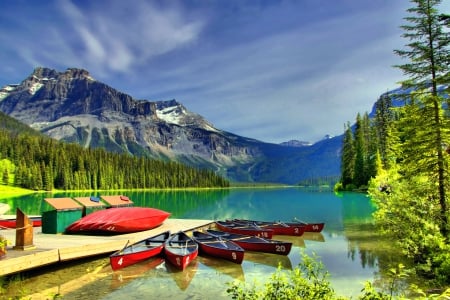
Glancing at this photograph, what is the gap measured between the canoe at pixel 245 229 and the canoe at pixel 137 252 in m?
8.50

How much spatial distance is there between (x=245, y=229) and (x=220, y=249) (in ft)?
32.3

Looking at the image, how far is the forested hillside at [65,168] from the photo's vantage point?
125188mm

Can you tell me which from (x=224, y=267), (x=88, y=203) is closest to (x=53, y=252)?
(x=224, y=267)

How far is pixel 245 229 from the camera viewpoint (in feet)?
102

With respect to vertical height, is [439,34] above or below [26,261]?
above

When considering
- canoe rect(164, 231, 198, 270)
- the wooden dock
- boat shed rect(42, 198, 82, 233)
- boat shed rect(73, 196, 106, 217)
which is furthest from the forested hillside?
canoe rect(164, 231, 198, 270)

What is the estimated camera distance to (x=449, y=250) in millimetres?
14883

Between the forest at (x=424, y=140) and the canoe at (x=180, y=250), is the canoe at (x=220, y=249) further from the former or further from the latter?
the forest at (x=424, y=140)

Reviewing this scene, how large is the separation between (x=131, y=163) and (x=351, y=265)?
541 feet

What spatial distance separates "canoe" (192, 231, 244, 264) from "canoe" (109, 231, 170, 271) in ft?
9.40

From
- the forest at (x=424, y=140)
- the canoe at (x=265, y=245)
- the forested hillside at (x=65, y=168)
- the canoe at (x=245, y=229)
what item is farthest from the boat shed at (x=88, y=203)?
the forested hillside at (x=65, y=168)

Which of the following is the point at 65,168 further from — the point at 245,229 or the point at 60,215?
the point at 245,229

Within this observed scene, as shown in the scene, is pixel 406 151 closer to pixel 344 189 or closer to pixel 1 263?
pixel 1 263

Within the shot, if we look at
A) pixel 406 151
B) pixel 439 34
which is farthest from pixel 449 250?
pixel 439 34
